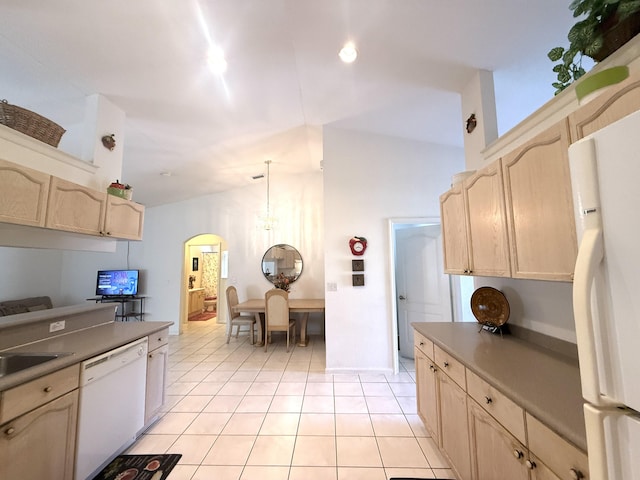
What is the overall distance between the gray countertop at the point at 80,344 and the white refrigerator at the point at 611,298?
84.0 inches

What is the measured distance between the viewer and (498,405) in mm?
1223

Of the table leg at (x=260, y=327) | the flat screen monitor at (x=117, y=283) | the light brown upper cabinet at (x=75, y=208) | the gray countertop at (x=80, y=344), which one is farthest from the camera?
the flat screen monitor at (x=117, y=283)

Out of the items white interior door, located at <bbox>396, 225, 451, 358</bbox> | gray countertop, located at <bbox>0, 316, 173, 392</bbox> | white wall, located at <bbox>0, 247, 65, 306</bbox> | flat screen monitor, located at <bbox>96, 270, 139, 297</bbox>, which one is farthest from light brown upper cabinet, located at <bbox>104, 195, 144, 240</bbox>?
white wall, located at <bbox>0, 247, 65, 306</bbox>

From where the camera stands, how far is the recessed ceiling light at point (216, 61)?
2.10 metres

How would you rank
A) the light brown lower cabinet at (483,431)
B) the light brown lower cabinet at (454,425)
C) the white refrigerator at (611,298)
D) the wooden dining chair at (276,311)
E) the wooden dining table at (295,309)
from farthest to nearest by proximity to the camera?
1. the wooden dining table at (295,309)
2. the wooden dining chair at (276,311)
3. the light brown lower cabinet at (454,425)
4. the light brown lower cabinet at (483,431)
5. the white refrigerator at (611,298)

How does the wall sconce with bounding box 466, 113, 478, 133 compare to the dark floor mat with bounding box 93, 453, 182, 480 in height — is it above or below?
above

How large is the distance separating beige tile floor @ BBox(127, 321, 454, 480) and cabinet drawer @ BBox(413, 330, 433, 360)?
0.70 meters

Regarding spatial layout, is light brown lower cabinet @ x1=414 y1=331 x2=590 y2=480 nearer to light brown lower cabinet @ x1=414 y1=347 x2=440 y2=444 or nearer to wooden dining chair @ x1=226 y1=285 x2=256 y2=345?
light brown lower cabinet @ x1=414 y1=347 x2=440 y2=444

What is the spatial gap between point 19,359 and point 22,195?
1023 millimetres

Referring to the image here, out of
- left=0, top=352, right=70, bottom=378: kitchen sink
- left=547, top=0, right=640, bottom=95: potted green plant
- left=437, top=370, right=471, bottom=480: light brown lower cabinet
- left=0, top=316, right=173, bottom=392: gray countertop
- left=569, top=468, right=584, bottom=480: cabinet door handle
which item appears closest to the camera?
left=569, top=468, right=584, bottom=480: cabinet door handle

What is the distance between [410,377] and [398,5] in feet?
12.1

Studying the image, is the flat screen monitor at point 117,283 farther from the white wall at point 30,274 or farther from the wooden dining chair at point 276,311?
the wooden dining chair at point 276,311

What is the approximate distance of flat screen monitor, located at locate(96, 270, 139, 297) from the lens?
5648mm

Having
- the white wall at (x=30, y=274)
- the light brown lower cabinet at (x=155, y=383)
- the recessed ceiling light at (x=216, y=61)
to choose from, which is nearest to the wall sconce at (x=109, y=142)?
the recessed ceiling light at (x=216, y=61)
